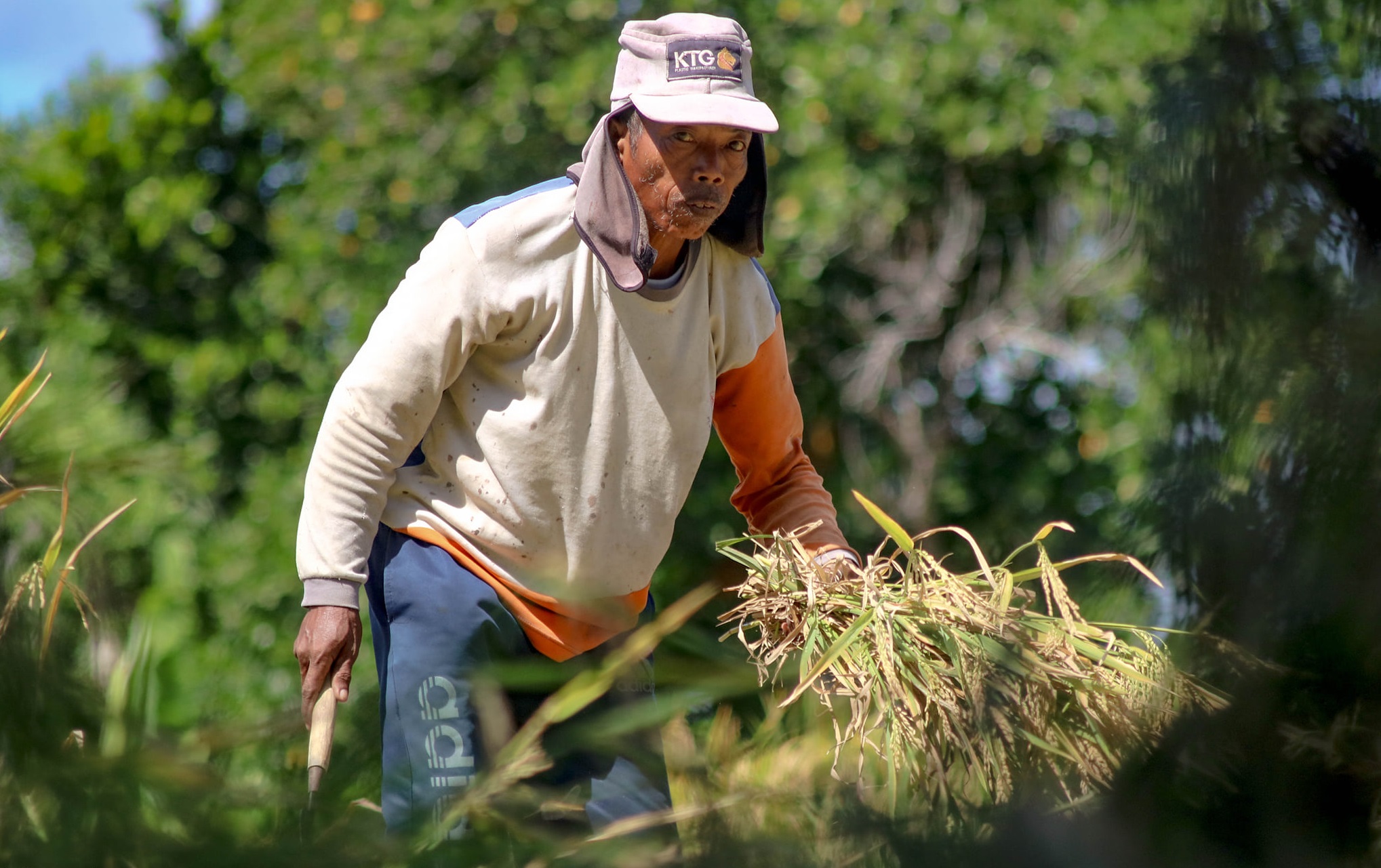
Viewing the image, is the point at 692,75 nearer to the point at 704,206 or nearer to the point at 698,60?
the point at 698,60

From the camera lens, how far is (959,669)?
1587 mm

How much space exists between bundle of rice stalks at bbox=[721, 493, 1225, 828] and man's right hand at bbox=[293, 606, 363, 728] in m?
0.52

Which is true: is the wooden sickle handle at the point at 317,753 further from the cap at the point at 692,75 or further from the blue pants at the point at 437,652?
the cap at the point at 692,75

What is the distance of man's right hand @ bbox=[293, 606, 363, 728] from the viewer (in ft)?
5.93

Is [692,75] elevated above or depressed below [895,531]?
above

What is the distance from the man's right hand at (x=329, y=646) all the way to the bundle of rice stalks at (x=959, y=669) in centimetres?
52

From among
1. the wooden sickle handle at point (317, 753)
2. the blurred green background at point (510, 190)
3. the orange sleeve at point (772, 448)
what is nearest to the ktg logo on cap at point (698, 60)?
the orange sleeve at point (772, 448)

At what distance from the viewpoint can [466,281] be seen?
1829 mm

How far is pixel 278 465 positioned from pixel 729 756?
520cm

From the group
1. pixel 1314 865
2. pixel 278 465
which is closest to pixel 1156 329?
pixel 1314 865

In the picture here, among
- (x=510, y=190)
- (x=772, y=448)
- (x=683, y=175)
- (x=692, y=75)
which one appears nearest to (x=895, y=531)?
(x=772, y=448)

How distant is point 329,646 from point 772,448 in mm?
816

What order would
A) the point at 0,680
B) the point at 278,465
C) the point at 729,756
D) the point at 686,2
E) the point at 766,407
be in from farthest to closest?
the point at 278,465
the point at 686,2
the point at 766,407
the point at 729,756
the point at 0,680

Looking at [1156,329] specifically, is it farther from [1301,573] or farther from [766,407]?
[766,407]
